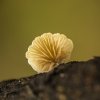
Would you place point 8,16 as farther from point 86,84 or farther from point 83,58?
point 86,84

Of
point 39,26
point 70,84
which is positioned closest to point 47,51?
point 70,84

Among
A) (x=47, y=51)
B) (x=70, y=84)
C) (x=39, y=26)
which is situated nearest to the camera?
(x=70, y=84)

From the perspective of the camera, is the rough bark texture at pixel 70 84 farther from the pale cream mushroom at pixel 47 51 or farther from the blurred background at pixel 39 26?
the blurred background at pixel 39 26

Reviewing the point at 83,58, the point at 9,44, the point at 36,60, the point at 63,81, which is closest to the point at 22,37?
the point at 9,44

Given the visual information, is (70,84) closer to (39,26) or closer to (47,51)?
(47,51)

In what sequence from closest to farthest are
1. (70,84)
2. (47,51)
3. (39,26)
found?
1. (70,84)
2. (47,51)
3. (39,26)

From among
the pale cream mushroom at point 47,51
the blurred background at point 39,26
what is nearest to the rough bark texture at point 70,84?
the pale cream mushroom at point 47,51
